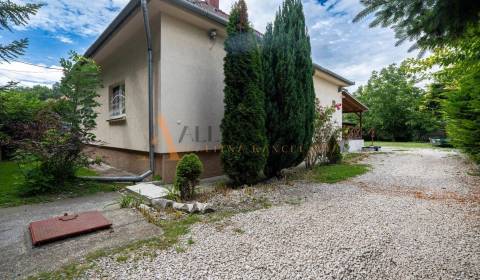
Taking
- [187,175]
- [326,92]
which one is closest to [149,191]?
[187,175]

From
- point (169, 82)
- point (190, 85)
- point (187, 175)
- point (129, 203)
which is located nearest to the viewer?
point (129, 203)

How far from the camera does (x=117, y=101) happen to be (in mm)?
8414

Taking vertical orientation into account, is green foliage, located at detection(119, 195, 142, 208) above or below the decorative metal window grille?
below

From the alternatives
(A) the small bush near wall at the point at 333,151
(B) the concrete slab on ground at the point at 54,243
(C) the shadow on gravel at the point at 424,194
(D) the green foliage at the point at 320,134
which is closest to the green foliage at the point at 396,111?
(A) the small bush near wall at the point at 333,151

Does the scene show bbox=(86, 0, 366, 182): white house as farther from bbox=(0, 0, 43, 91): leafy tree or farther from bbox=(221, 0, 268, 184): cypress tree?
bbox=(0, 0, 43, 91): leafy tree

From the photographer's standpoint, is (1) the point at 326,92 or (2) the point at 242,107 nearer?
(2) the point at 242,107

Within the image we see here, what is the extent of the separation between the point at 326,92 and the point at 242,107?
8840 mm

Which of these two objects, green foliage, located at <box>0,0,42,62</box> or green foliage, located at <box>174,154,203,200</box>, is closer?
green foliage, located at <box>0,0,42,62</box>

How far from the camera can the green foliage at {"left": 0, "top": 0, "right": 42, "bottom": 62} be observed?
291 cm

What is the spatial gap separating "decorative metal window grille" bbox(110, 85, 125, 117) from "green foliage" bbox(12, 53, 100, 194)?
7.53 feet

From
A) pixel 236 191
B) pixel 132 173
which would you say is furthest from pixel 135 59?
pixel 236 191

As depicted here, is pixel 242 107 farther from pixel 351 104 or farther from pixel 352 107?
pixel 352 107

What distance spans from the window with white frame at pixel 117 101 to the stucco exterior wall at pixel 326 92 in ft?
28.9

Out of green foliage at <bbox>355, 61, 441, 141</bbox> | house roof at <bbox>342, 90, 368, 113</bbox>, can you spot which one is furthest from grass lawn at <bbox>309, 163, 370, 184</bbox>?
green foliage at <bbox>355, 61, 441, 141</bbox>
